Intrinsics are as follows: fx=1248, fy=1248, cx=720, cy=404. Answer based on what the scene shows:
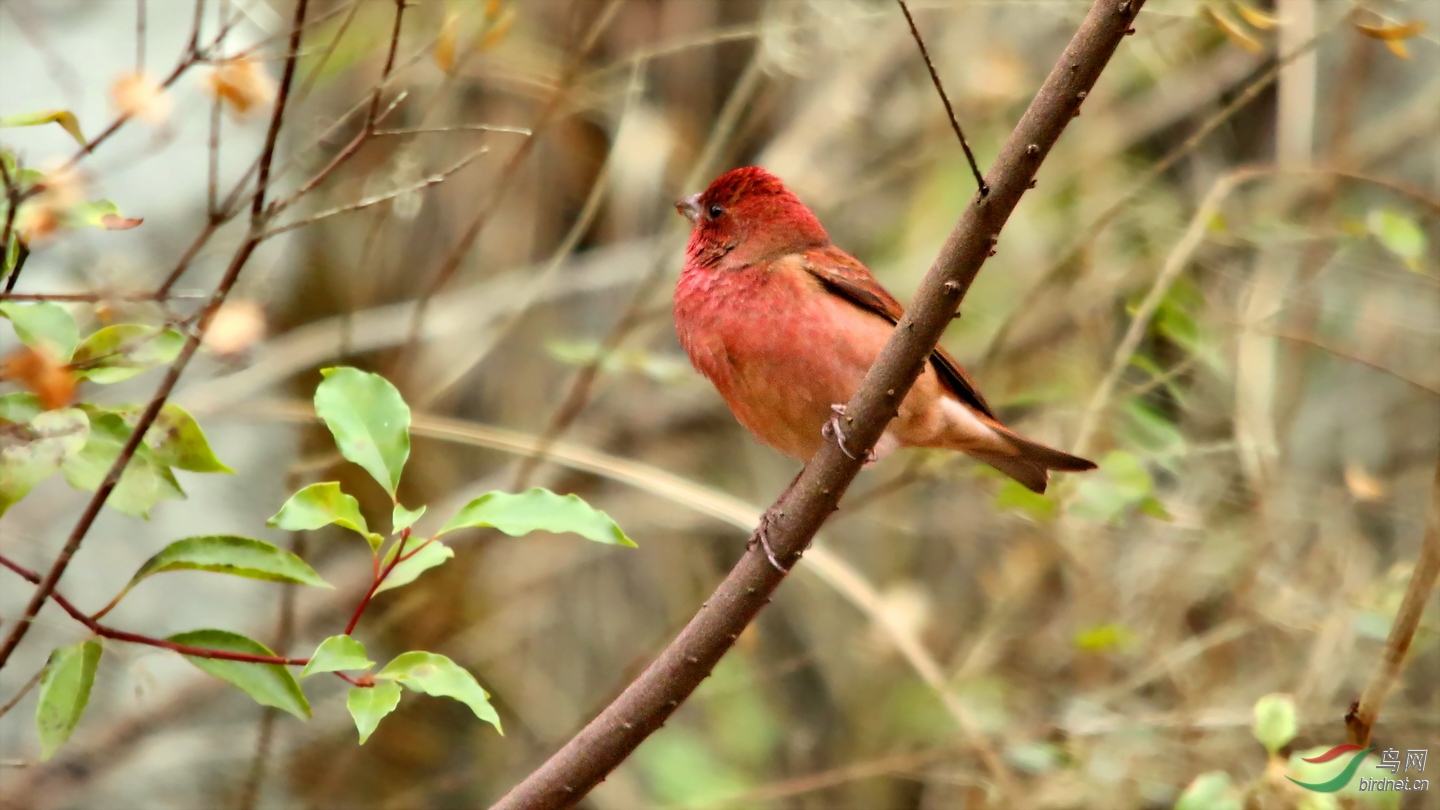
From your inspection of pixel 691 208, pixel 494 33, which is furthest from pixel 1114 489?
pixel 494 33

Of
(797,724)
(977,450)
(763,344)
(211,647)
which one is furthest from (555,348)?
(797,724)

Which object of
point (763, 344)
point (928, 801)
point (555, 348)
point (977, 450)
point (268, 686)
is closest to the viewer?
point (268, 686)

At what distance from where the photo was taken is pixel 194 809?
15.2 ft

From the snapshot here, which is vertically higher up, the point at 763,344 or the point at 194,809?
the point at 763,344

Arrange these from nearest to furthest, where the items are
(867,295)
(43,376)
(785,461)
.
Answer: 1. (43,376)
2. (867,295)
3. (785,461)

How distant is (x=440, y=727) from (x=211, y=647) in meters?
3.86

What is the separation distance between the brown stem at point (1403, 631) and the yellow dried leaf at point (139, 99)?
2.41m

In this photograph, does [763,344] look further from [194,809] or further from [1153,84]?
[1153,84]

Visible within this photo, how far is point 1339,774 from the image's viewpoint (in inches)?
105

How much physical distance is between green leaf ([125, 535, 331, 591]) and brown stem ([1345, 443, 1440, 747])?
78.6 inches

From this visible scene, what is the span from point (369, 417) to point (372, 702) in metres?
0.44

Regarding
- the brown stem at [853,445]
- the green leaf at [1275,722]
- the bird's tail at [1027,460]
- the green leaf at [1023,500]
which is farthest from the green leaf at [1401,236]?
the brown stem at [853,445]

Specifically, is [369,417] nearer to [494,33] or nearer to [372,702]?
[372,702]

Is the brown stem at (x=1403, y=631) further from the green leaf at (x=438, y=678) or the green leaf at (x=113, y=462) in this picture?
the green leaf at (x=113, y=462)
